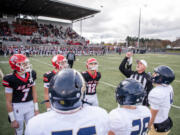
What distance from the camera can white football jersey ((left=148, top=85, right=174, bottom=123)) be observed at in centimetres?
208

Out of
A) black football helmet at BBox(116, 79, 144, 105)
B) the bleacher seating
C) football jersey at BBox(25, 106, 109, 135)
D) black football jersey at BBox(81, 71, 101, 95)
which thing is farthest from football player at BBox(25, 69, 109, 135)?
the bleacher seating

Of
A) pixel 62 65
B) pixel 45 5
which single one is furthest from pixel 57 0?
pixel 62 65

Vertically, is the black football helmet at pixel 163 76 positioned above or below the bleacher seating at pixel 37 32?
below

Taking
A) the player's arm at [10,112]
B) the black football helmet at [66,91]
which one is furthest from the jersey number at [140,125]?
the player's arm at [10,112]

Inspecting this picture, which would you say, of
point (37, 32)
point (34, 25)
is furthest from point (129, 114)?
point (34, 25)

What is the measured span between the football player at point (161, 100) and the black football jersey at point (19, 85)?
7.67 feet

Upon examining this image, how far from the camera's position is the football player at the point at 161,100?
2.10 metres

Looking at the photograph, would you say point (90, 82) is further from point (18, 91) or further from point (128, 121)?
point (128, 121)

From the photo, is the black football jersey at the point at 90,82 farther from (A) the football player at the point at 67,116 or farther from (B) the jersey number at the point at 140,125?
(A) the football player at the point at 67,116

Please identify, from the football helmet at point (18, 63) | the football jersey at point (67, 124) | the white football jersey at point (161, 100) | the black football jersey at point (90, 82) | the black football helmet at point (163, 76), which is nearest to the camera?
the football jersey at point (67, 124)

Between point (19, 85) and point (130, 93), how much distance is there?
2123 millimetres

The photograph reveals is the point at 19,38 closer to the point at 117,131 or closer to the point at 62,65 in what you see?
the point at 62,65

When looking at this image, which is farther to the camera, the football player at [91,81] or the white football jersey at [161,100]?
the football player at [91,81]

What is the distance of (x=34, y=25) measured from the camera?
37.2m
